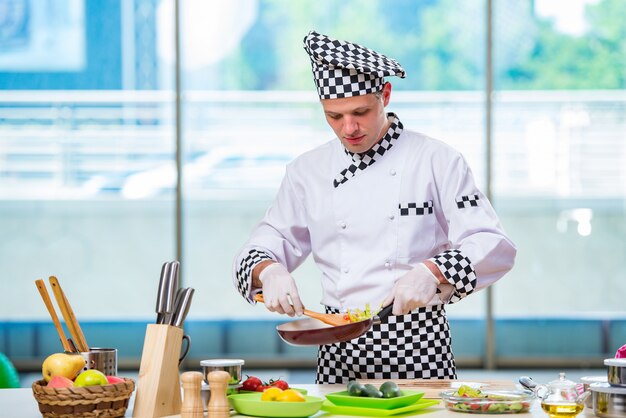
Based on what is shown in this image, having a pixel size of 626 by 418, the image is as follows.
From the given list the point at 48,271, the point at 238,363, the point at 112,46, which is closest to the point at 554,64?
the point at 112,46

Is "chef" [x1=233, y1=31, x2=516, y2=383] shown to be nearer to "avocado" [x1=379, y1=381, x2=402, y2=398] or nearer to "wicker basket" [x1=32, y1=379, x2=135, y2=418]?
"avocado" [x1=379, y1=381, x2=402, y2=398]

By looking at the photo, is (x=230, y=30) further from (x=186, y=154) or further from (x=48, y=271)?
(x=48, y=271)

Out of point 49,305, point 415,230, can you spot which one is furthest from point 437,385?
point 49,305

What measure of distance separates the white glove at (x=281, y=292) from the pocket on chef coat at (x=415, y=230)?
1.09ft

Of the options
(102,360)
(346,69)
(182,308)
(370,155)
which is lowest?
(102,360)

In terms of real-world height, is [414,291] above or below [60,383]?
above

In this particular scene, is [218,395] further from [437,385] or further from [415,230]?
[415,230]

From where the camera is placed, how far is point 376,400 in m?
2.04

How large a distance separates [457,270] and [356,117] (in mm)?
462

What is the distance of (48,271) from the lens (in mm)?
5578

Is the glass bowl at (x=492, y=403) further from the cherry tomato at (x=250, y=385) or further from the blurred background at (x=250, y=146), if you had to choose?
the blurred background at (x=250, y=146)

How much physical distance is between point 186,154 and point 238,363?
3.51m

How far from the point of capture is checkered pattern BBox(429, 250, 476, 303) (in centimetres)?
235

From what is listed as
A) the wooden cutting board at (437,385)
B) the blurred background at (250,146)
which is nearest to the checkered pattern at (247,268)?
the wooden cutting board at (437,385)
